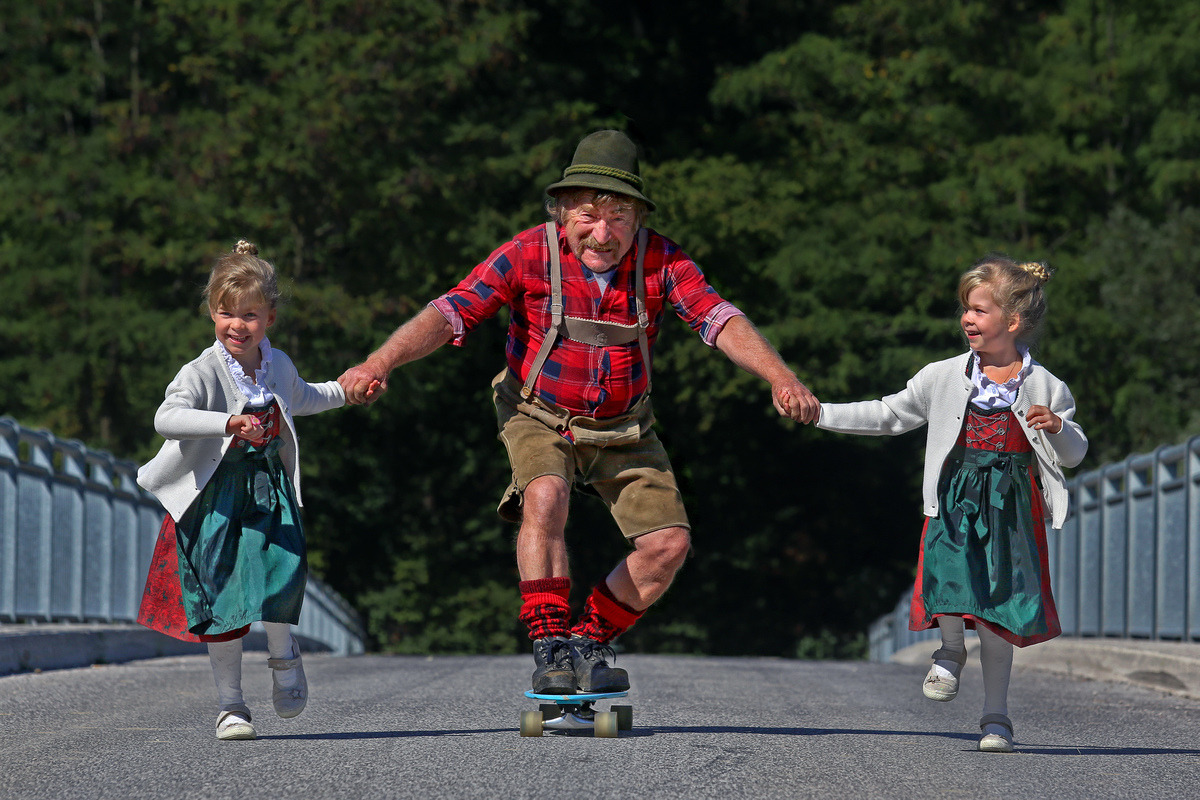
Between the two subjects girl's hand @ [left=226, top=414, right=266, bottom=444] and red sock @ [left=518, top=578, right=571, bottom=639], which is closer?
girl's hand @ [left=226, top=414, right=266, bottom=444]

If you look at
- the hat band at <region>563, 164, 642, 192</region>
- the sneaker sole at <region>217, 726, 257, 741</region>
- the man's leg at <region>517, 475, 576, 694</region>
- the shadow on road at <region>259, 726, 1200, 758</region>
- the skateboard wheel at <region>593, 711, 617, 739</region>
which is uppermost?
the hat band at <region>563, 164, 642, 192</region>

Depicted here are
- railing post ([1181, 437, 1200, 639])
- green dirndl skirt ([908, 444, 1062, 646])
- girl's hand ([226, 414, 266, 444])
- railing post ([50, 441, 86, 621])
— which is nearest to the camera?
girl's hand ([226, 414, 266, 444])

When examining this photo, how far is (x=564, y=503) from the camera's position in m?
6.00

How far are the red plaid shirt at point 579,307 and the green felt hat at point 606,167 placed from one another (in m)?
0.22

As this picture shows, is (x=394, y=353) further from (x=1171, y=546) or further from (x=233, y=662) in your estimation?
(x=1171, y=546)

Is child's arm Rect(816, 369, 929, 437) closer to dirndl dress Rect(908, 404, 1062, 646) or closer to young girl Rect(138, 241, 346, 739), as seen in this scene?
dirndl dress Rect(908, 404, 1062, 646)

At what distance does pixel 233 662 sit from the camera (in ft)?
19.4

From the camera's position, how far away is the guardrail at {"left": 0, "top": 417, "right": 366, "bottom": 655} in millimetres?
10602

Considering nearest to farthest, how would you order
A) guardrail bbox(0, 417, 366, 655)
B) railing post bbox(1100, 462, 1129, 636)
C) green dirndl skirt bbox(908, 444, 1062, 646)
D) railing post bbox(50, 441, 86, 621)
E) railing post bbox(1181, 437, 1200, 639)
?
green dirndl skirt bbox(908, 444, 1062, 646) < guardrail bbox(0, 417, 366, 655) < railing post bbox(1181, 437, 1200, 639) < railing post bbox(50, 441, 86, 621) < railing post bbox(1100, 462, 1129, 636)

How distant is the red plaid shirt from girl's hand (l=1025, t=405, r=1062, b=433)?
115cm

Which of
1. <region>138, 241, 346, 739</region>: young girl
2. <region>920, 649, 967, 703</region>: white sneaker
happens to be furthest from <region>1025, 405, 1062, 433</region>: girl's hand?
<region>138, 241, 346, 739</region>: young girl

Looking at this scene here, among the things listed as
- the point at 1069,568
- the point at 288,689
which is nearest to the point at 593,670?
the point at 288,689

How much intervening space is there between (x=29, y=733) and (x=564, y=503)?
1970 mm

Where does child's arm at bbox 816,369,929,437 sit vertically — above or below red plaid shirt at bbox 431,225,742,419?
below
